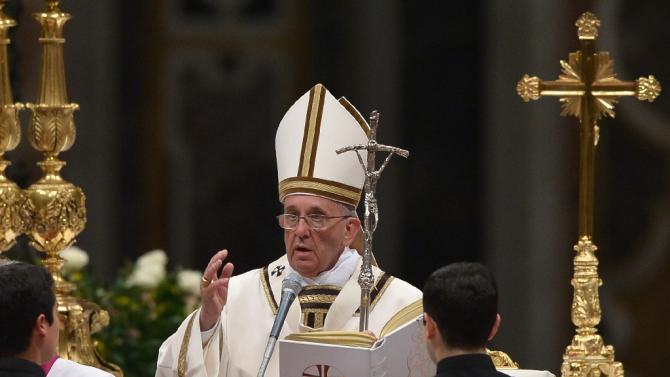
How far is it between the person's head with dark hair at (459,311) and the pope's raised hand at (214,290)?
3.95 ft

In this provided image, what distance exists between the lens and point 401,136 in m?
9.53

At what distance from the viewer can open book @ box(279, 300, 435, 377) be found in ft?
18.9

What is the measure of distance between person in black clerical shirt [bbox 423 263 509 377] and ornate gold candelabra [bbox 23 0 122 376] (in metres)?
2.29

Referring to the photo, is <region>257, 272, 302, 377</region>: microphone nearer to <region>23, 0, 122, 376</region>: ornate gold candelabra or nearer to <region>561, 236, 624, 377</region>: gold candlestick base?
<region>561, 236, 624, 377</region>: gold candlestick base

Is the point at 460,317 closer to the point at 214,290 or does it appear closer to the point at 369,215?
the point at 369,215

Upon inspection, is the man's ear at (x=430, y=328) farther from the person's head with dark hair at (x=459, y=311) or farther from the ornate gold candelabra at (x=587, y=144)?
the ornate gold candelabra at (x=587, y=144)

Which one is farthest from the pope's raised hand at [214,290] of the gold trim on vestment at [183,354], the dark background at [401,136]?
the dark background at [401,136]

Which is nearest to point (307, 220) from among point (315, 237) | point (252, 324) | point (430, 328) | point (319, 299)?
point (315, 237)

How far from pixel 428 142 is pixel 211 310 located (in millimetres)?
3318

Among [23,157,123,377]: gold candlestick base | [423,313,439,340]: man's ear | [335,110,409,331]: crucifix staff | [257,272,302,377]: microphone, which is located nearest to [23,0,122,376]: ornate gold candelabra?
[23,157,123,377]: gold candlestick base

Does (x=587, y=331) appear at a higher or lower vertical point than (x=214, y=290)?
lower

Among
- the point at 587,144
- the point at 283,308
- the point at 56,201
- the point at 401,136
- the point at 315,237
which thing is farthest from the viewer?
the point at 401,136

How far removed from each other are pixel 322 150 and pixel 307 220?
0.91 feet

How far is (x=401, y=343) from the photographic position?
5.77 metres
